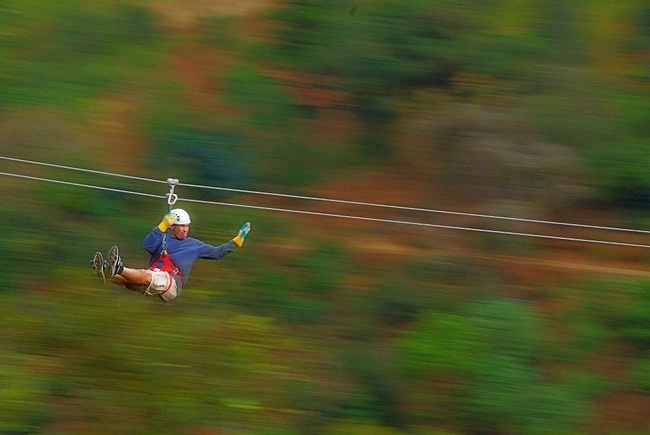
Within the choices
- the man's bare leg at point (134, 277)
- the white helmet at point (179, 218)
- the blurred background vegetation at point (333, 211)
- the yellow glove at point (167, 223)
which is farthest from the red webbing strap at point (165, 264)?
the blurred background vegetation at point (333, 211)

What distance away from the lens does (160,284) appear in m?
10.3

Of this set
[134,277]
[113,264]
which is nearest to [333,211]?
[134,277]

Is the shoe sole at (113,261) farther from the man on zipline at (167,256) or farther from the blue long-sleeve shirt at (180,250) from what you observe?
the blue long-sleeve shirt at (180,250)

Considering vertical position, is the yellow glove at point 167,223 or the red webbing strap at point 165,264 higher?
the yellow glove at point 167,223

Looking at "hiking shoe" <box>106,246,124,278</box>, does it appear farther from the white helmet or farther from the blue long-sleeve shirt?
the white helmet

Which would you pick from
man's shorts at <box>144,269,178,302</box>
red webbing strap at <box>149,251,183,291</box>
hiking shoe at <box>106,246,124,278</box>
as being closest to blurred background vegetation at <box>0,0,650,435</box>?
man's shorts at <box>144,269,178,302</box>

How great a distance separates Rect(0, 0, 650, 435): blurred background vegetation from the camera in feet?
39.3

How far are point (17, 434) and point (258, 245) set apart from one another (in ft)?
12.4

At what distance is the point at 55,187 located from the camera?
13.9m

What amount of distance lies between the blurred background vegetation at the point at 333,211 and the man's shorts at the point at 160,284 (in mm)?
1550

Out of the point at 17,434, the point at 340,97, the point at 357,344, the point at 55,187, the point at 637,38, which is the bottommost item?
the point at 17,434

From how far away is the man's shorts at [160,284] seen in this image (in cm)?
1031

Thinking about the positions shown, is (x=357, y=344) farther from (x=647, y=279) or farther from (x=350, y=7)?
(x=350, y=7)

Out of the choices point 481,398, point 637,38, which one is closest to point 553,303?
point 481,398
